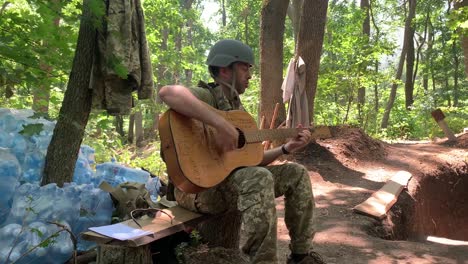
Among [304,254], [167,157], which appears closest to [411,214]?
[304,254]

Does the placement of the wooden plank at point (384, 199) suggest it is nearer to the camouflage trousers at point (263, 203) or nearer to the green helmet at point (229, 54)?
the camouflage trousers at point (263, 203)

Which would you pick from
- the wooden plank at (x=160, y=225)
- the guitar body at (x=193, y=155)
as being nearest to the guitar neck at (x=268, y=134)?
the guitar body at (x=193, y=155)

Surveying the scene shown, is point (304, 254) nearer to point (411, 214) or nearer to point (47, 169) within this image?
point (47, 169)

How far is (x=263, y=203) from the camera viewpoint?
252 centimetres

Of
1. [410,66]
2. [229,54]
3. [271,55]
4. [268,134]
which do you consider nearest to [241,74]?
[229,54]

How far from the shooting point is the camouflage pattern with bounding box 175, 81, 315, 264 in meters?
2.51

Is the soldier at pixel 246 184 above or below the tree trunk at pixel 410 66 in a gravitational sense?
below

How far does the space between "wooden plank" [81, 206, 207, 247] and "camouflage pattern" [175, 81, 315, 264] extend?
0.08 metres

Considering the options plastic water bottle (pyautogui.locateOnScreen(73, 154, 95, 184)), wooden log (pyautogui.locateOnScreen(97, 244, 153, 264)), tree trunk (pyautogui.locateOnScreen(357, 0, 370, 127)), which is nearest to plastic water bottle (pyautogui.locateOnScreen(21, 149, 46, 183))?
plastic water bottle (pyautogui.locateOnScreen(73, 154, 95, 184))

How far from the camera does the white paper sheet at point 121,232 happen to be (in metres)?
2.31

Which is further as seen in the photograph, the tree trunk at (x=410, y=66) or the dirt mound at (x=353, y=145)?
the tree trunk at (x=410, y=66)

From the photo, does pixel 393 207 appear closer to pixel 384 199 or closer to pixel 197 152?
pixel 384 199

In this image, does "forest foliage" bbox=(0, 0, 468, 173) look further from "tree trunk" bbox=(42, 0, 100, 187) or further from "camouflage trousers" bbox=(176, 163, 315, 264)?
"camouflage trousers" bbox=(176, 163, 315, 264)

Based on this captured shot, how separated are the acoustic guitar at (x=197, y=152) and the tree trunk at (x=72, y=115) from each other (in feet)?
3.49
